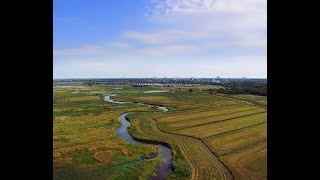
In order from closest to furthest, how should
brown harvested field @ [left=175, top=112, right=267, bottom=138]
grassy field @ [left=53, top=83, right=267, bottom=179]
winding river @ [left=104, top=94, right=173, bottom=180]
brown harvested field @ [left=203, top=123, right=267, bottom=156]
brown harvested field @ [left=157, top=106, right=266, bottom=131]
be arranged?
winding river @ [left=104, top=94, right=173, bottom=180], grassy field @ [left=53, top=83, right=267, bottom=179], brown harvested field @ [left=203, top=123, right=267, bottom=156], brown harvested field @ [left=175, top=112, right=267, bottom=138], brown harvested field @ [left=157, top=106, right=266, bottom=131]

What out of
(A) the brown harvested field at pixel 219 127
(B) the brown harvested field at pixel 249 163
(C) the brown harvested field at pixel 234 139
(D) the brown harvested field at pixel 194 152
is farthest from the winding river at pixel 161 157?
(A) the brown harvested field at pixel 219 127

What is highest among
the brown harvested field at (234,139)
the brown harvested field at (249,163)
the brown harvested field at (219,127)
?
the brown harvested field at (219,127)

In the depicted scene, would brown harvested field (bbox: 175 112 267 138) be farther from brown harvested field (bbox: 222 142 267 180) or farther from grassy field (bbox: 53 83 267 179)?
brown harvested field (bbox: 222 142 267 180)

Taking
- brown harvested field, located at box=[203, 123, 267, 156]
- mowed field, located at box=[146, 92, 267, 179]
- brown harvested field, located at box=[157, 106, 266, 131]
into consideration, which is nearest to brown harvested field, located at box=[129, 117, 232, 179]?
mowed field, located at box=[146, 92, 267, 179]

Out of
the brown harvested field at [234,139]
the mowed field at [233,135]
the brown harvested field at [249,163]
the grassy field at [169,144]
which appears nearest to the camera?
the brown harvested field at [249,163]

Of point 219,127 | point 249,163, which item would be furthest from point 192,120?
point 249,163

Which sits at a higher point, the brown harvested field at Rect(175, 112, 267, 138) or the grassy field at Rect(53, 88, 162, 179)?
the brown harvested field at Rect(175, 112, 267, 138)

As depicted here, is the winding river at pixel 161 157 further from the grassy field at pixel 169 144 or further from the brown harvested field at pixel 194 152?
the brown harvested field at pixel 194 152

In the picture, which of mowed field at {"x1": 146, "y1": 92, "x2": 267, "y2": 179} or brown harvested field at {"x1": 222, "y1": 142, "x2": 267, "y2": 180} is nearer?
brown harvested field at {"x1": 222, "y1": 142, "x2": 267, "y2": 180}

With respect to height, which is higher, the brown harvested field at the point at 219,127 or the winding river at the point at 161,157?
the brown harvested field at the point at 219,127
